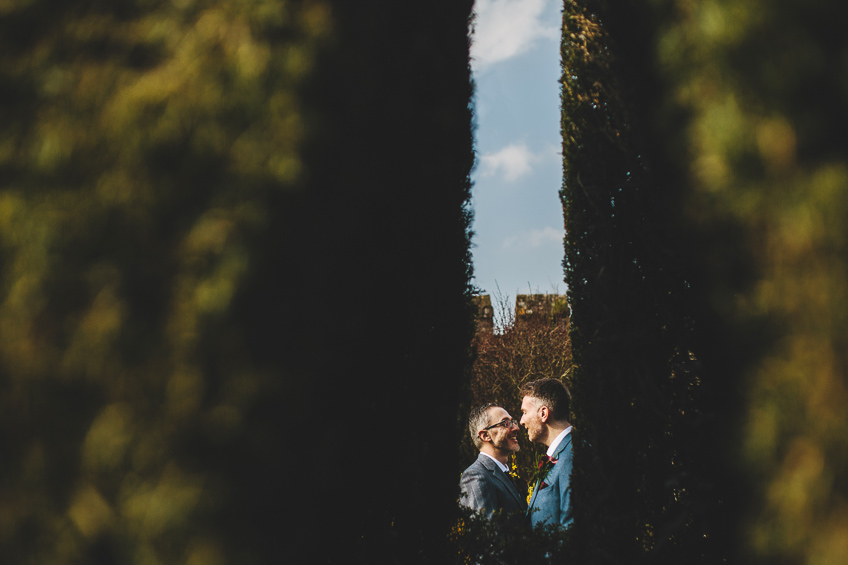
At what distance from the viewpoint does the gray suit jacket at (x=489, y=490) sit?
4.79 meters

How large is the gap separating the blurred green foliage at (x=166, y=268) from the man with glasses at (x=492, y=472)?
3.71 meters

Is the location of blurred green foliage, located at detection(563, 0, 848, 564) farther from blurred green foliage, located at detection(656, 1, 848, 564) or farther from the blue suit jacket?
the blue suit jacket

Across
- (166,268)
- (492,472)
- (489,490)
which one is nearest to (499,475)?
(492,472)

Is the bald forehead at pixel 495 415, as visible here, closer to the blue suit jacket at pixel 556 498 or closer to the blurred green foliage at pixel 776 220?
the blue suit jacket at pixel 556 498

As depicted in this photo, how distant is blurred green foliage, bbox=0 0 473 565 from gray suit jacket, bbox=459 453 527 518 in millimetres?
3687

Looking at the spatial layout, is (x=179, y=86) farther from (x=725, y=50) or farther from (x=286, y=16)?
(x=725, y=50)

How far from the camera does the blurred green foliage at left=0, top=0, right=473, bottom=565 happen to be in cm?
116

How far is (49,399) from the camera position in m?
1.23

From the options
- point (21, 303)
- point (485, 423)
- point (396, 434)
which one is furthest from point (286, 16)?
point (485, 423)

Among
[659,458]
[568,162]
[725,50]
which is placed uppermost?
[568,162]

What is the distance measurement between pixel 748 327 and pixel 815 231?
24 centimetres

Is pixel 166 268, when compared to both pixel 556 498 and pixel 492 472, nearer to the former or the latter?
pixel 556 498

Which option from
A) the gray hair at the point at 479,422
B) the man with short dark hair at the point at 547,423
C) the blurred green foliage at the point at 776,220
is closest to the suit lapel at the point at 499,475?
the man with short dark hair at the point at 547,423

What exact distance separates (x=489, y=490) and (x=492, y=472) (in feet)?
0.75
